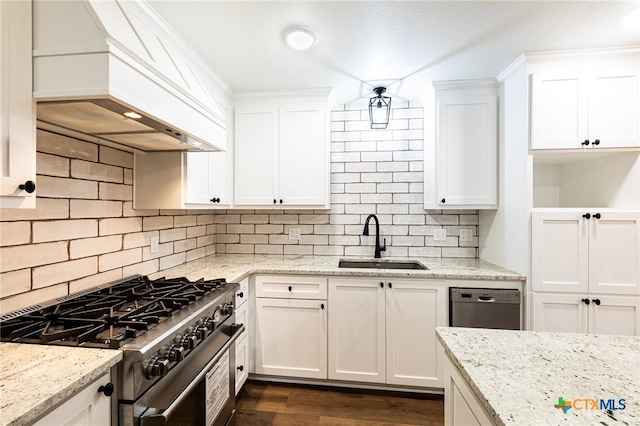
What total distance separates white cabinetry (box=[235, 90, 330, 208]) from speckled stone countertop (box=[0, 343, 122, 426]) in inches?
70.7

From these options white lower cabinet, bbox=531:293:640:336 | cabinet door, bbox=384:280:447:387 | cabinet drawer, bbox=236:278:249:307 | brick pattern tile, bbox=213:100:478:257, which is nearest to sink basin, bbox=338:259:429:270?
brick pattern tile, bbox=213:100:478:257

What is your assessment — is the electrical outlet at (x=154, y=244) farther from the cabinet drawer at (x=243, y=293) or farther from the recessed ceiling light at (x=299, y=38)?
the recessed ceiling light at (x=299, y=38)

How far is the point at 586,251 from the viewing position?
1909mm

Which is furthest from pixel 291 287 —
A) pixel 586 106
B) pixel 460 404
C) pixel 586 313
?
pixel 586 106

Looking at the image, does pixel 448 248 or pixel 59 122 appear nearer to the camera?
pixel 59 122

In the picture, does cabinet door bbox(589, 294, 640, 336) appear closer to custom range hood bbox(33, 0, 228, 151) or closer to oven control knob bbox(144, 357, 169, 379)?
oven control knob bbox(144, 357, 169, 379)

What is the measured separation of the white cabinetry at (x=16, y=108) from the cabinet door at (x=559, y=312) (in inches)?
108

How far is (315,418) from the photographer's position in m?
2.01

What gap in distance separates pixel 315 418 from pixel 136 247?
168cm

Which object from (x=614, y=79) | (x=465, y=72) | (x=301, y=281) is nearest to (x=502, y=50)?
(x=465, y=72)

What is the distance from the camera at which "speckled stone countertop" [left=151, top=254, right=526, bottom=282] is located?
2090 mm

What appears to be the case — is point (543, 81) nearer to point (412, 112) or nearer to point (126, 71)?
point (412, 112)

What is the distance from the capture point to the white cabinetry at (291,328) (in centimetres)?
228

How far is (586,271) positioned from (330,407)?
1986 mm
